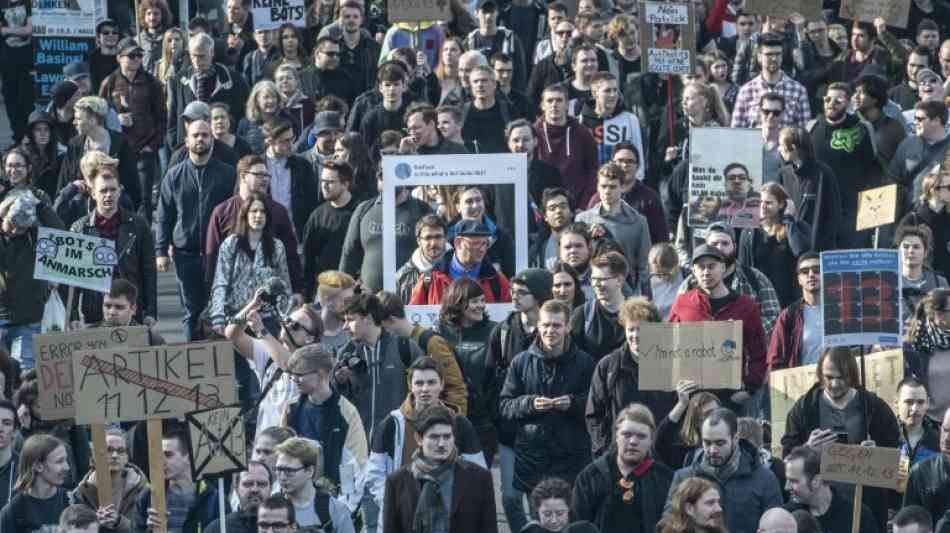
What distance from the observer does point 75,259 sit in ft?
51.8

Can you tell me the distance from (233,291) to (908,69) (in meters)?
7.55

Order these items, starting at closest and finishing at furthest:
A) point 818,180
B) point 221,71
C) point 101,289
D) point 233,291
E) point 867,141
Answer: point 101,289 < point 233,291 < point 818,180 < point 867,141 < point 221,71

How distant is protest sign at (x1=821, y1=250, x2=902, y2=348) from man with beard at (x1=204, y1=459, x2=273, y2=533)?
329cm

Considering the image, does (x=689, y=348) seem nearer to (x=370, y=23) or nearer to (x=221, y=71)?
(x=221, y=71)

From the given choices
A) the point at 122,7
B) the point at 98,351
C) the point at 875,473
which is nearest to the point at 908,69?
the point at 122,7

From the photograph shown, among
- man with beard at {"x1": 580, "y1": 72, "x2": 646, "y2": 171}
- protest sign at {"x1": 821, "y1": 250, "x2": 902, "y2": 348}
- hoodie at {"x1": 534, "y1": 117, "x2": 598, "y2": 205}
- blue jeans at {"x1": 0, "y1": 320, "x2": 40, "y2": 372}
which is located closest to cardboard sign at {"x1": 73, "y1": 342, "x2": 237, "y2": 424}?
protest sign at {"x1": 821, "y1": 250, "x2": 902, "y2": 348}

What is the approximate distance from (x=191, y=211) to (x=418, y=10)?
4.40m

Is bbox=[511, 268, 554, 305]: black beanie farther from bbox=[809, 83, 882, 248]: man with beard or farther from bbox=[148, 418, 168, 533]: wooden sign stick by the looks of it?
bbox=[809, 83, 882, 248]: man with beard

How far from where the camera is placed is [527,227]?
17.7m

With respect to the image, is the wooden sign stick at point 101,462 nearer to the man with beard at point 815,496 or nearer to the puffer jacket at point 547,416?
the puffer jacket at point 547,416

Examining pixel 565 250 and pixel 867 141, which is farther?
pixel 867 141

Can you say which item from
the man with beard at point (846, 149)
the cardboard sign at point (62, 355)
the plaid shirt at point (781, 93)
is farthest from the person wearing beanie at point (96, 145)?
the cardboard sign at point (62, 355)

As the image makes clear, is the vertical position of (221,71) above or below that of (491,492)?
above

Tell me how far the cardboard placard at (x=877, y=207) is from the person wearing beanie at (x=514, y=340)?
226 centimetres
